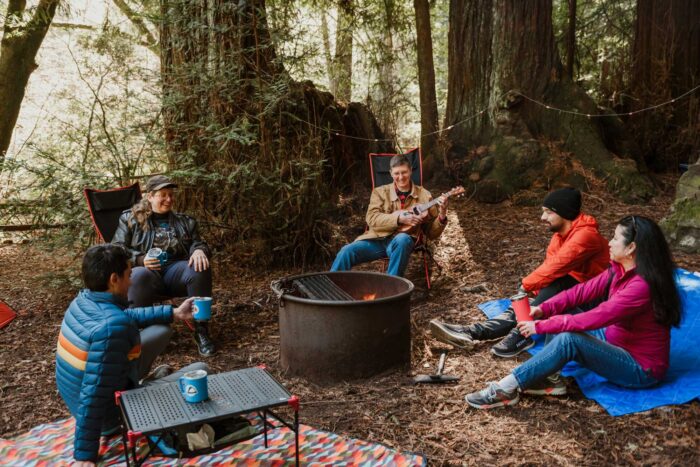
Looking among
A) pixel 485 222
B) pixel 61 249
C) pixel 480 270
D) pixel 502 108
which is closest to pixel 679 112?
pixel 502 108

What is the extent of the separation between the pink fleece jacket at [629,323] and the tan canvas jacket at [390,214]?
1.82 m

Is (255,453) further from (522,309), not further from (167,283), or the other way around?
(167,283)

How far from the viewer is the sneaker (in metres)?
2.94

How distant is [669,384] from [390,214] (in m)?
2.35

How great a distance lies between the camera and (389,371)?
3.41 metres

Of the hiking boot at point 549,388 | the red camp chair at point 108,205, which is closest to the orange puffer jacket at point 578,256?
the hiking boot at point 549,388

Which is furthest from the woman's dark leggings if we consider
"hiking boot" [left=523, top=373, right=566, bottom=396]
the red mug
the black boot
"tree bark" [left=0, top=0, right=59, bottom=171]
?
"tree bark" [left=0, top=0, right=59, bottom=171]

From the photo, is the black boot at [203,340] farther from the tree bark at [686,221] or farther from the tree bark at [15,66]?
the tree bark at [15,66]

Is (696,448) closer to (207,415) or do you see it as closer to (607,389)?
(607,389)

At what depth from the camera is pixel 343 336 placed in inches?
129

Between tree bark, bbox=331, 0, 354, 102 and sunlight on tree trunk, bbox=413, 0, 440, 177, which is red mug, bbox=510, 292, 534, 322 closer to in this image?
tree bark, bbox=331, 0, 354, 102

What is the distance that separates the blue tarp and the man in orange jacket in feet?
1.53

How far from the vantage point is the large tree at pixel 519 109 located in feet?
21.6

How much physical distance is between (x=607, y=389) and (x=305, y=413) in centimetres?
156
